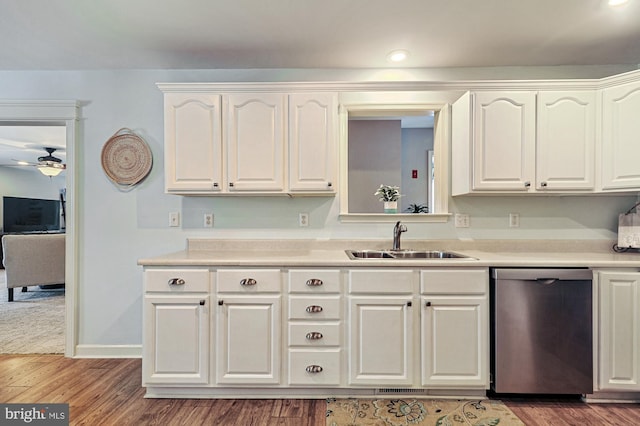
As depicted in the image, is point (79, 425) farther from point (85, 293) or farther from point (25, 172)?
point (25, 172)

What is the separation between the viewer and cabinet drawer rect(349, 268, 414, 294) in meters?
2.00

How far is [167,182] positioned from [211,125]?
515 mm

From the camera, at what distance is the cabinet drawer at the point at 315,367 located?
2.00m

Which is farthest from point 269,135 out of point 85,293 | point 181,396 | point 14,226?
point 14,226

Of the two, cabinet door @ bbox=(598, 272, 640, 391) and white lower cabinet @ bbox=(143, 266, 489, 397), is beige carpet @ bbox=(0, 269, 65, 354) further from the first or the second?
cabinet door @ bbox=(598, 272, 640, 391)

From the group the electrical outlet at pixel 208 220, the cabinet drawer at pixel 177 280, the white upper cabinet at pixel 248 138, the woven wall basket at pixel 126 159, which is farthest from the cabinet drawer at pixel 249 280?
the woven wall basket at pixel 126 159

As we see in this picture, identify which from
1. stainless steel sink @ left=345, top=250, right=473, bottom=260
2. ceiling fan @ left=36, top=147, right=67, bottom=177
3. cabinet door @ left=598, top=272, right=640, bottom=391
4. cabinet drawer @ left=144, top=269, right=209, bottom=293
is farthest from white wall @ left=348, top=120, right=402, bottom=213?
ceiling fan @ left=36, top=147, right=67, bottom=177

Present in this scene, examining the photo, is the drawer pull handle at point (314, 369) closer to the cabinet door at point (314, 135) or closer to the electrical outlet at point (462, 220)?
the cabinet door at point (314, 135)

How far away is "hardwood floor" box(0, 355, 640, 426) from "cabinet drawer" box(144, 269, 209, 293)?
0.70 m

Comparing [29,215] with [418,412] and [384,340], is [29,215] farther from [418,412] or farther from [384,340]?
[418,412]

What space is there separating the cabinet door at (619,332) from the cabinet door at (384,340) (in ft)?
3.81

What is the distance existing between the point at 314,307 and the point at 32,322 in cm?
340

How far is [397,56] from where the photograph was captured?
8.00 ft

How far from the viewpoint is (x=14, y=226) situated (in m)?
7.46
